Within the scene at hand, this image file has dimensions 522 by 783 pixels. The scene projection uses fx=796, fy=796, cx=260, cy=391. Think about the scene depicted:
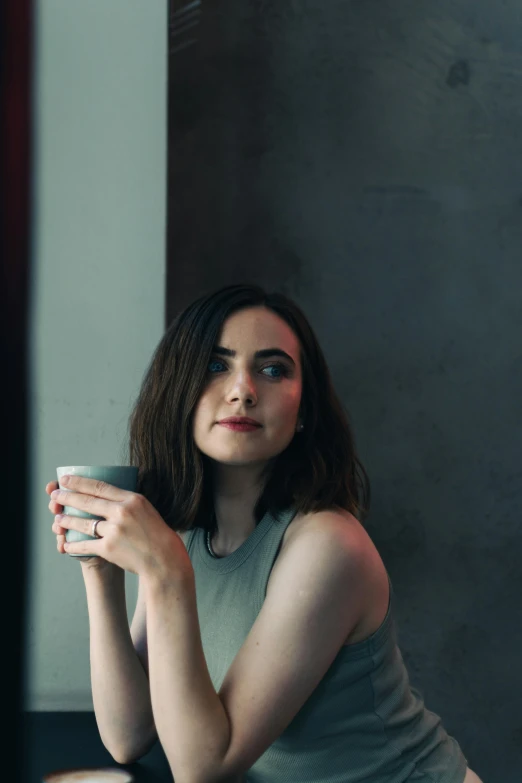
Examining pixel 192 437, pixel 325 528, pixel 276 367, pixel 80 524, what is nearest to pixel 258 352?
pixel 276 367

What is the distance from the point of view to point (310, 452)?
1177 millimetres

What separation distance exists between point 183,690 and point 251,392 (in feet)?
1.27

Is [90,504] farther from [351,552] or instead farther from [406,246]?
[406,246]

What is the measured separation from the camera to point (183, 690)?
842 mm

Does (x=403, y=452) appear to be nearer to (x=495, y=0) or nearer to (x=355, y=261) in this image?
(x=355, y=261)

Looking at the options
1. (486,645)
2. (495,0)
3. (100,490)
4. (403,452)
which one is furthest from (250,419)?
(495,0)

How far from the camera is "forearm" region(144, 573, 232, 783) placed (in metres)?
0.84

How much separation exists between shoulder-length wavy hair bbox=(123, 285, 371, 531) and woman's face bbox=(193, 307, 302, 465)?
0.02 meters

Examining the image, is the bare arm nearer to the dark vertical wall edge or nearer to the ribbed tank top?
the ribbed tank top

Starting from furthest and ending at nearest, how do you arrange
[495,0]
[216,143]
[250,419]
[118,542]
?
[495,0] < [216,143] < [250,419] < [118,542]

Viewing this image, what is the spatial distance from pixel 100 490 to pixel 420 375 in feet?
3.79

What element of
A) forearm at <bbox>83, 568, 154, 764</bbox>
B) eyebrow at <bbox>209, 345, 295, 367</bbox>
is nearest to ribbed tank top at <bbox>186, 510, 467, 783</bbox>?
forearm at <bbox>83, 568, 154, 764</bbox>

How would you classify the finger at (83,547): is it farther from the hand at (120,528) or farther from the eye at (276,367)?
the eye at (276,367)

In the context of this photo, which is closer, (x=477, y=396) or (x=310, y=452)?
(x=310, y=452)
